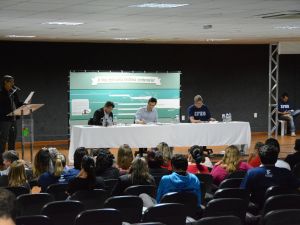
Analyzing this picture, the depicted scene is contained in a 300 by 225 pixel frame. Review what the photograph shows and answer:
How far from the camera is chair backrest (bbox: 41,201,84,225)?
5.38 metres

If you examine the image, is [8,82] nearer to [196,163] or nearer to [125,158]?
[125,158]

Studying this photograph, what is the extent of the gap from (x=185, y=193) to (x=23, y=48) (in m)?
12.3

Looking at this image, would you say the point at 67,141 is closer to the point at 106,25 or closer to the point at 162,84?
the point at 162,84

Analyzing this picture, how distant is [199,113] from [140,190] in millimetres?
8216

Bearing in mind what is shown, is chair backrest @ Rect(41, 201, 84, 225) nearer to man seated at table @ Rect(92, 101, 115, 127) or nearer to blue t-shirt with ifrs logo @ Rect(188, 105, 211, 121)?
man seated at table @ Rect(92, 101, 115, 127)

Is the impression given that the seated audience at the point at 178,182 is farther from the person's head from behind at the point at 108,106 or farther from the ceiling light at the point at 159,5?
the person's head from behind at the point at 108,106

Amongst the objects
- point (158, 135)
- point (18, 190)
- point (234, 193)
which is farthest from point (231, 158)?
point (158, 135)

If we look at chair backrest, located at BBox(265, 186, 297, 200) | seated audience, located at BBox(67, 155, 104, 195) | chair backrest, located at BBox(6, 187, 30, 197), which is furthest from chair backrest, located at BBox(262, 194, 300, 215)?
chair backrest, located at BBox(6, 187, 30, 197)

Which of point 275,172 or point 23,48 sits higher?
point 23,48

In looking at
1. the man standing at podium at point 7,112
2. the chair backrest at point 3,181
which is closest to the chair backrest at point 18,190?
the chair backrest at point 3,181

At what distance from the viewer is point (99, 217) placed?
4.95 m

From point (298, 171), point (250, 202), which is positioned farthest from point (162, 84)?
point (250, 202)

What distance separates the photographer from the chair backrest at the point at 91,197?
6.26 metres

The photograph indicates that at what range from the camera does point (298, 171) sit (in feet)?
28.0
